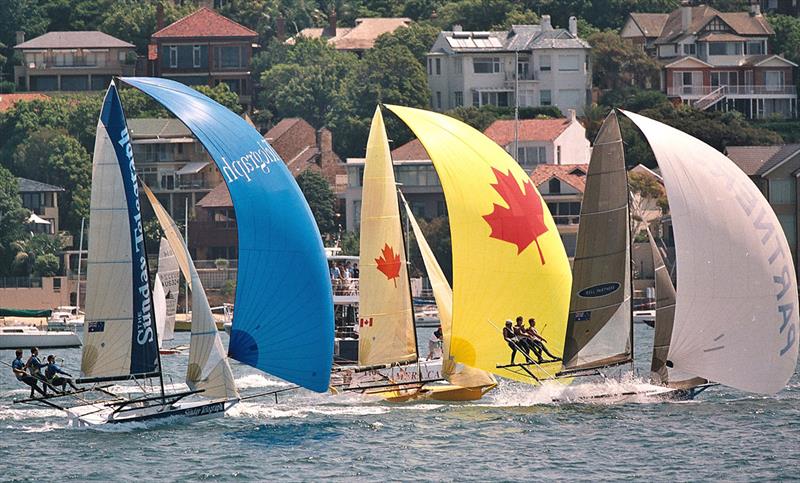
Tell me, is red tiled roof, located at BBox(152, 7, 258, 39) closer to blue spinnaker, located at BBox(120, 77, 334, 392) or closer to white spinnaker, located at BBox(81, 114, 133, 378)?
blue spinnaker, located at BBox(120, 77, 334, 392)

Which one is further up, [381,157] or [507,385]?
[381,157]

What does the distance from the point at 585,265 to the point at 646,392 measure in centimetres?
289

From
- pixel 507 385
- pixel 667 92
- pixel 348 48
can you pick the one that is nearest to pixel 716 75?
pixel 667 92

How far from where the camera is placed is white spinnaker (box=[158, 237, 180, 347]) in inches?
2124

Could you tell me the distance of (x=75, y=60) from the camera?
112m

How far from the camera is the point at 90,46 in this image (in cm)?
11112

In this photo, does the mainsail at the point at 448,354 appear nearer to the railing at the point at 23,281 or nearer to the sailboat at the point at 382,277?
the sailboat at the point at 382,277

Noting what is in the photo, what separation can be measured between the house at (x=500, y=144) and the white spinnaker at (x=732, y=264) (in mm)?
51244

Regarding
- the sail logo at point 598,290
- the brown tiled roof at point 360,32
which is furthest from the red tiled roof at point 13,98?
the sail logo at point 598,290

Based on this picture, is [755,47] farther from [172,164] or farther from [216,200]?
[216,200]

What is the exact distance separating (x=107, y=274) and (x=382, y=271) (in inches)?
223

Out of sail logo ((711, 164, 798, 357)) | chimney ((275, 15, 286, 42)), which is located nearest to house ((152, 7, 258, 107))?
chimney ((275, 15, 286, 42))

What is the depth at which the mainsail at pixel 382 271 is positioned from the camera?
3719 centimetres

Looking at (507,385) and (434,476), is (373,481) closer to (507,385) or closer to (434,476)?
(434,476)
